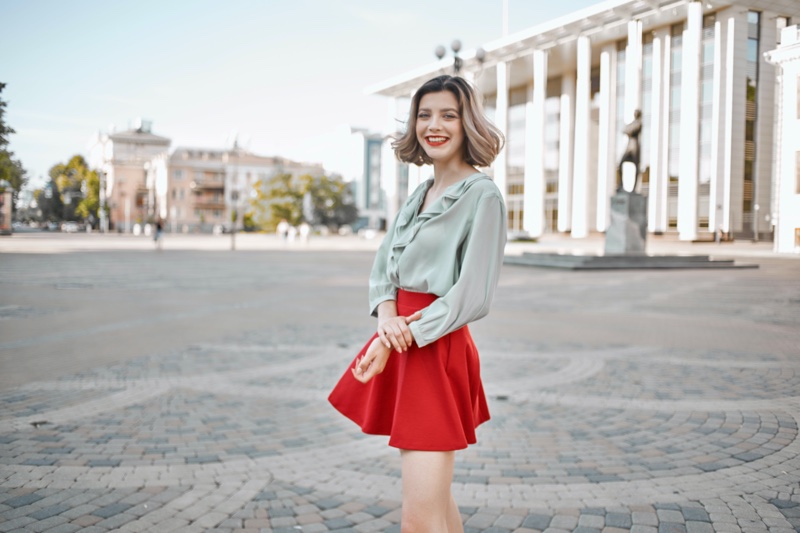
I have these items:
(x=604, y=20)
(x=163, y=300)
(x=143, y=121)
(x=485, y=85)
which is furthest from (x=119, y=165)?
(x=163, y=300)

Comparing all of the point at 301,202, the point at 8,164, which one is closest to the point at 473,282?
the point at 8,164

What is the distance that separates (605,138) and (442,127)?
50.8 m

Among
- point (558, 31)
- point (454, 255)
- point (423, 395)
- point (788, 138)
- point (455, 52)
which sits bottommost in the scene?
point (423, 395)

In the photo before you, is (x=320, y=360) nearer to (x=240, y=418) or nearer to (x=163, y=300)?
(x=240, y=418)

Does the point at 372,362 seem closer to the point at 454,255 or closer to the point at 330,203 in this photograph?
the point at 454,255

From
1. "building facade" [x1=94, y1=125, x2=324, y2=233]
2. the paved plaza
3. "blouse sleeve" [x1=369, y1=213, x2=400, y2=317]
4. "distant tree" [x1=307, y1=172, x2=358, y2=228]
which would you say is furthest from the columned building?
"building facade" [x1=94, y1=125, x2=324, y2=233]

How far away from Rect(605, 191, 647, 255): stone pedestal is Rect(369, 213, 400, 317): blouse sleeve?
1006 inches

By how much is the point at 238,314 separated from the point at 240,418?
252 inches

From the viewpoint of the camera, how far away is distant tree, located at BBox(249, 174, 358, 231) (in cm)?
7950

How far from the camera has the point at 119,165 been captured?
72.7 m

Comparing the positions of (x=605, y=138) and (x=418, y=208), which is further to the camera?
(x=605, y=138)

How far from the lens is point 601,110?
158 ft

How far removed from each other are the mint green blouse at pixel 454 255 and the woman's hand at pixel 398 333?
0.04 metres

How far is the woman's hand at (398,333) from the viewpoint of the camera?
7.53 feet
